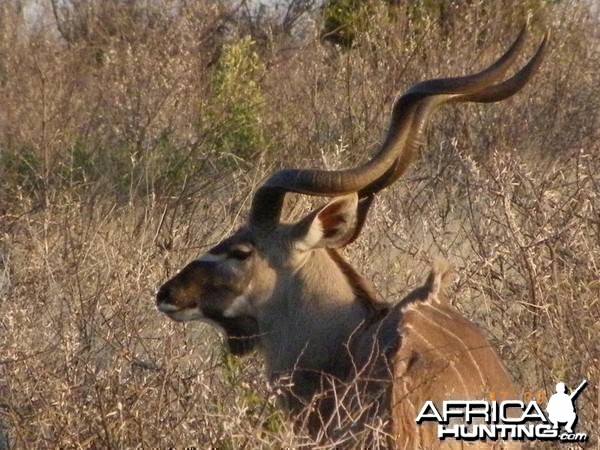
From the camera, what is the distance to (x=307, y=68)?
1066 cm

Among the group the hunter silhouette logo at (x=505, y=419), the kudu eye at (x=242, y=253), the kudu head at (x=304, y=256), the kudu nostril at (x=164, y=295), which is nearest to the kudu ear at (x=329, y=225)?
the kudu head at (x=304, y=256)

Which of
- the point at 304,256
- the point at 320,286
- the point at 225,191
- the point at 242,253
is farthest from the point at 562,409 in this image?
the point at 225,191

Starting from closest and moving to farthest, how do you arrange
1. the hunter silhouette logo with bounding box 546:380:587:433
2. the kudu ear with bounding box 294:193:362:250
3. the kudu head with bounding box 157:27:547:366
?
the hunter silhouette logo with bounding box 546:380:587:433 < the kudu head with bounding box 157:27:547:366 < the kudu ear with bounding box 294:193:362:250

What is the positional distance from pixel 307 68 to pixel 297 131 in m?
1.47

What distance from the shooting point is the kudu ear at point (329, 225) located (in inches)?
173

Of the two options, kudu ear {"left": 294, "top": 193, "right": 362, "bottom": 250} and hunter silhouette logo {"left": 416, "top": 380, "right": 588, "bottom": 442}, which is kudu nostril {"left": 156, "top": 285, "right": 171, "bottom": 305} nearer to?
kudu ear {"left": 294, "top": 193, "right": 362, "bottom": 250}

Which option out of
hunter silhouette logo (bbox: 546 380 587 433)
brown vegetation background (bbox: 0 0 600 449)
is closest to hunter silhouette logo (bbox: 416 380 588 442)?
hunter silhouette logo (bbox: 546 380 587 433)

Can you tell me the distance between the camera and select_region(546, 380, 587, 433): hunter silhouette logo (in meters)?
3.85

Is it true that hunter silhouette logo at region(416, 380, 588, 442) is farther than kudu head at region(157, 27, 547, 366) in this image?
No

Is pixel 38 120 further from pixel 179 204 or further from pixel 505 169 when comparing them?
pixel 505 169

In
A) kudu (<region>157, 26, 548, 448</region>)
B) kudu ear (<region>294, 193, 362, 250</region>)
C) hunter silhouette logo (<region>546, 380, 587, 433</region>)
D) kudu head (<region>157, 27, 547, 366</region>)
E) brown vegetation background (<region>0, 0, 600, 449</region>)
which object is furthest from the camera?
kudu ear (<region>294, 193, 362, 250</region>)

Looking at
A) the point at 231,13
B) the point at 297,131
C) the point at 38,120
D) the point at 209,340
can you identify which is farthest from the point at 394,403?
the point at 231,13

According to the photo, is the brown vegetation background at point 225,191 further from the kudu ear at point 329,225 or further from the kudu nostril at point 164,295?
the kudu ear at point 329,225

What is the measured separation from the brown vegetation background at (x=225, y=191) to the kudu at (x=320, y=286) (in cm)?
18
